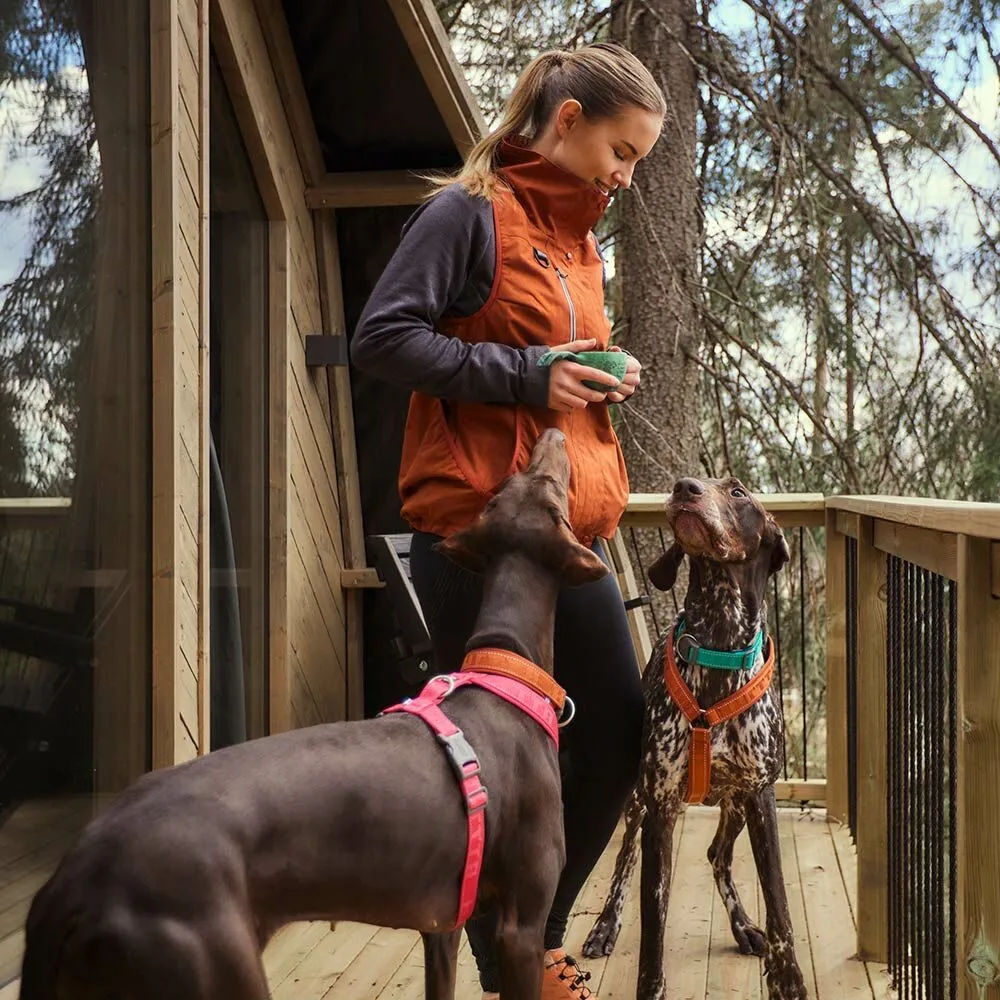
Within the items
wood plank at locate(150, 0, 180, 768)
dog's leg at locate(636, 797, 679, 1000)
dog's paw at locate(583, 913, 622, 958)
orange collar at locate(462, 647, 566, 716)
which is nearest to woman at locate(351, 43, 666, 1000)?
orange collar at locate(462, 647, 566, 716)

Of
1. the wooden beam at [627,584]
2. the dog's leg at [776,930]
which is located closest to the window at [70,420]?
the dog's leg at [776,930]

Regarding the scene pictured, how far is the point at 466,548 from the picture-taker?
2.35m

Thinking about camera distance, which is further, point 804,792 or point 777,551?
point 804,792

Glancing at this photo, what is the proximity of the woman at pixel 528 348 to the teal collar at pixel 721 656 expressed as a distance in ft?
1.67

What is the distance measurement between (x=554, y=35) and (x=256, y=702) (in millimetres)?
4396

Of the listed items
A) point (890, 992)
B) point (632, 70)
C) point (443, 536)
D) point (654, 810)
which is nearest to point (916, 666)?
point (654, 810)

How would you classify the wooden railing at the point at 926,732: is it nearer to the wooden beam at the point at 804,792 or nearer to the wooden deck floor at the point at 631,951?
the wooden deck floor at the point at 631,951

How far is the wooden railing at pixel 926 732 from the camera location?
2127 mm

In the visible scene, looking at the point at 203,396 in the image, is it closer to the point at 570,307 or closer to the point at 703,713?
the point at 570,307

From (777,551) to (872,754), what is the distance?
0.74m

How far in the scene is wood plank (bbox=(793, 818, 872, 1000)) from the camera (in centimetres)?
332

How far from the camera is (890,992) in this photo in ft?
10.7

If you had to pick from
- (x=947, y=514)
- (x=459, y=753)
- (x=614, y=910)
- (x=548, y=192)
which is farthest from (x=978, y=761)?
(x=614, y=910)

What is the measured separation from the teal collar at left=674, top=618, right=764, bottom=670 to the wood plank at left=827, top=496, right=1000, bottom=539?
0.46 m
